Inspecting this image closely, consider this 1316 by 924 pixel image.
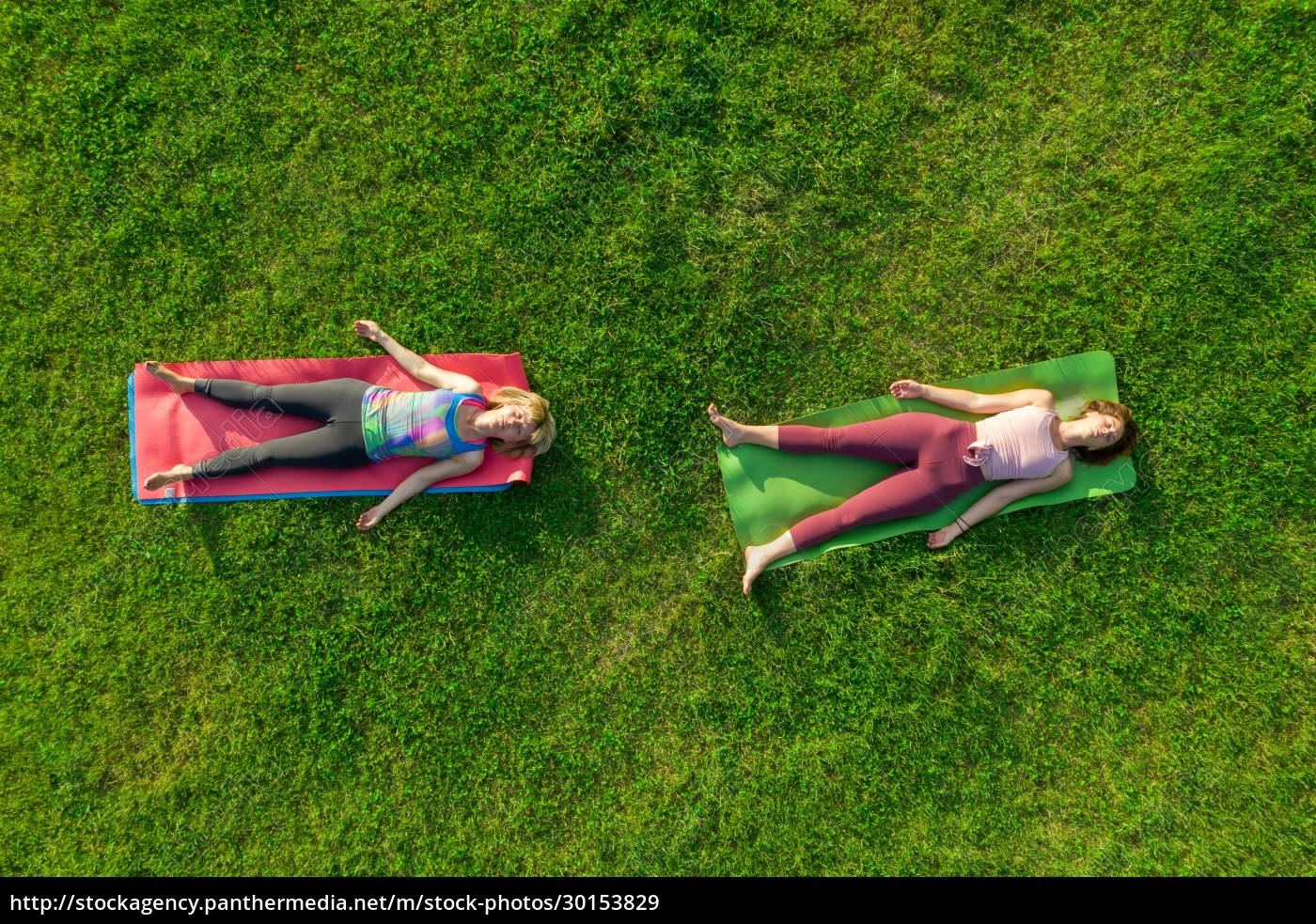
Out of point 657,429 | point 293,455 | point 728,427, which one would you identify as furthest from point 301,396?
point 728,427

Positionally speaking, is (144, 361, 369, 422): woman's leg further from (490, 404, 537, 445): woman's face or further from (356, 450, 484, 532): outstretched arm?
(490, 404, 537, 445): woman's face

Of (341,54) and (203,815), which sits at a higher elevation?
(341,54)

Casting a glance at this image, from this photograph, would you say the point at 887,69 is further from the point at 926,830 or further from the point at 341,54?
the point at 926,830

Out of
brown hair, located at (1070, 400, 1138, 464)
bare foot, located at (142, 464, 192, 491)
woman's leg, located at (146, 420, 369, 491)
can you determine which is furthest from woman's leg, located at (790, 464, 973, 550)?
bare foot, located at (142, 464, 192, 491)

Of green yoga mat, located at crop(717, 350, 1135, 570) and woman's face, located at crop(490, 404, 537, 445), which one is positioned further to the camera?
green yoga mat, located at crop(717, 350, 1135, 570)

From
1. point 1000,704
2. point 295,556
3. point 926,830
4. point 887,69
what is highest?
point 887,69

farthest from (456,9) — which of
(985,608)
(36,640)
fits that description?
(985,608)
